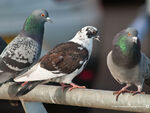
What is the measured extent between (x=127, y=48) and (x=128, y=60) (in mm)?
106

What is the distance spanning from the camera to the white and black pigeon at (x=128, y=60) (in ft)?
14.4

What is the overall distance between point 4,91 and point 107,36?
6.56m

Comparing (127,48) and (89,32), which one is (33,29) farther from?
(127,48)

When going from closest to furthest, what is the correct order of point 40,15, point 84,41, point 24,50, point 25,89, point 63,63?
1. point 25,89
2. point 63,63
3. point 84,41
4. point 24,50
5. point 40,15

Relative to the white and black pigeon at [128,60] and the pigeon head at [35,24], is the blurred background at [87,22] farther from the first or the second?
the white and black pigeon at [128,60]

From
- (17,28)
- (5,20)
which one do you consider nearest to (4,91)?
(17,28)

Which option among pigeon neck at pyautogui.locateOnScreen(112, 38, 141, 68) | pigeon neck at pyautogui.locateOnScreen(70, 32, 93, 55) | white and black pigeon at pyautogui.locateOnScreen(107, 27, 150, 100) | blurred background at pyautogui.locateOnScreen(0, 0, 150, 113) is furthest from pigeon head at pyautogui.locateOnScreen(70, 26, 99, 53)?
blurred background at pyautogui.locateOnScreen(0, 0, 150, 113)

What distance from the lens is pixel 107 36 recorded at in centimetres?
1059

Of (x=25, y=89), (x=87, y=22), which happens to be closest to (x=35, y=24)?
(x=25, y=89)

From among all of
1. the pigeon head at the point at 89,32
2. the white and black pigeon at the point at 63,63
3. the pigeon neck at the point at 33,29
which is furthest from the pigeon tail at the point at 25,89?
the pigeon neck at the point at 33,29

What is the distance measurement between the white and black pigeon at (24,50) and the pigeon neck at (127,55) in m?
0.90

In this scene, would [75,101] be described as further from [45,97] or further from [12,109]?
[12,109]

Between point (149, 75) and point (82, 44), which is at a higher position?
point (82, 44)

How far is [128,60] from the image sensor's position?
14.7 feet
